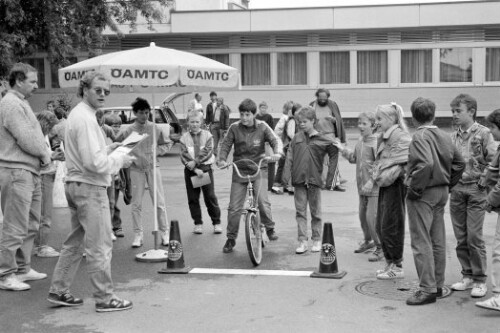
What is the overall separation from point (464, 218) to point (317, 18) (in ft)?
79.9

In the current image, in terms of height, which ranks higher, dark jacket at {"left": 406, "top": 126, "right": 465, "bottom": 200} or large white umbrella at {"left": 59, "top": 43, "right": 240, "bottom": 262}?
large white umbrella at {"left": 59, "top": 43, "right": 240, "bottom": 262}

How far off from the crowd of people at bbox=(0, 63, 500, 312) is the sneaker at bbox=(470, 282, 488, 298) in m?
0.01

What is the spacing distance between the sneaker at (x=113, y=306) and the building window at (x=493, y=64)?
27.1 metres

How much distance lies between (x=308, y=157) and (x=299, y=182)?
326 millimetres

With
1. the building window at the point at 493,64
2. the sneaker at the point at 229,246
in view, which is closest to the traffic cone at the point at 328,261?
the sneaker at the point at 229,246

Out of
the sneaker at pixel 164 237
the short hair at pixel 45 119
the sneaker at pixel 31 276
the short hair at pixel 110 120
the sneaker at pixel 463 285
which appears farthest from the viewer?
the short hair at pixel 110 120

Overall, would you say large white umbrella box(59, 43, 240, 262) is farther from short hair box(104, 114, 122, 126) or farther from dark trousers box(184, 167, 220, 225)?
short hair box(104, 114, 122, 126)

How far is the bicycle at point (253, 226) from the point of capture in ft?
26.1

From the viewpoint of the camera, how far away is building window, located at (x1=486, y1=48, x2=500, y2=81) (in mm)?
30266

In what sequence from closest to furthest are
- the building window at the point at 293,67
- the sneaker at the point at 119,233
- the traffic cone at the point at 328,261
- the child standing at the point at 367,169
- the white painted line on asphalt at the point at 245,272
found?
the traffic cone at the point at 328,261
the white painted line on asphalt at the point at 245,272
the child standing at the point at 367,169
the sneaker at the point at 119,233
the building window at the point at 293,67

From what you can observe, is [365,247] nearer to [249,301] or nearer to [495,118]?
[249,301]

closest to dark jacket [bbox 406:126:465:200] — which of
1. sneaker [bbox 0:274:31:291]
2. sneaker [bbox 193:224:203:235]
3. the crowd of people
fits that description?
the crowd of people

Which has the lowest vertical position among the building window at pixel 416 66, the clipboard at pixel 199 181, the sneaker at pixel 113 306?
the sneaker at pixel 113 306

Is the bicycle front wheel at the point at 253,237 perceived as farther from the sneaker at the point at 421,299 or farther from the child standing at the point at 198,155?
the sneaker at the point at 421,299
